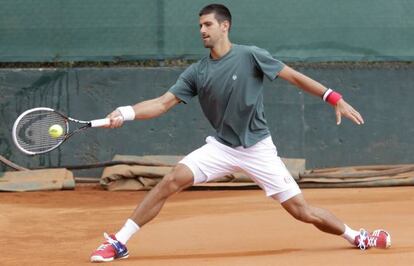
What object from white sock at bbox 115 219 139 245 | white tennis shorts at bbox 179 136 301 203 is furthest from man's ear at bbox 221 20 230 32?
white sock at bbox 115 219 139 245

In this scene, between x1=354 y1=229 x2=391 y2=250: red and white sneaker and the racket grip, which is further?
x1=354 y1=229 x2=391 y2=250: red and white sneaker

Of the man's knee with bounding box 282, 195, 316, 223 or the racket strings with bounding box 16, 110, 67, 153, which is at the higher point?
the racket strings with bounding box 16, 110, 67, 153

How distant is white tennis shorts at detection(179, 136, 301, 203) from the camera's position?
22.5 feet

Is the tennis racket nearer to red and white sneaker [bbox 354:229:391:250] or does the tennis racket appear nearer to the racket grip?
the racket grip

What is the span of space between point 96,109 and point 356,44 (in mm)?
3044

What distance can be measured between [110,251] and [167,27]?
525cm

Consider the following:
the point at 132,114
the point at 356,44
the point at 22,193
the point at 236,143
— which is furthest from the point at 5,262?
the point at 356,44

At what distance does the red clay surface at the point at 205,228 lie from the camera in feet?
22.4

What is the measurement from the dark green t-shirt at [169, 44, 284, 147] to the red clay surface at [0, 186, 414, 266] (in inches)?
33.3

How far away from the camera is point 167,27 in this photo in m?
11.6

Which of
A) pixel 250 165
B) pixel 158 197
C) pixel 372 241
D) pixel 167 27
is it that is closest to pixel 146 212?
pixel 158 197

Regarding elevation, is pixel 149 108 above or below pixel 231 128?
above

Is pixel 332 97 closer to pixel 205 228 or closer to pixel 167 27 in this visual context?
pixel 205 228

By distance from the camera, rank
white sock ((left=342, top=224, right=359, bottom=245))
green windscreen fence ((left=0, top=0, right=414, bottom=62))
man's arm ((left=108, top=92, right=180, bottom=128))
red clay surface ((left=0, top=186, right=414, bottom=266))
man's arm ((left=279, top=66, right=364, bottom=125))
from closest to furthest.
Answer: man's arm ((left=279, top=66, right=364, bottom=125))
man's arm ((left=108, top=92, right=180, bottom=128))
red clay surface ((left=0, top=186, right=414, bottom=266))
white sock ((left=342, top=224, right=359, bottom=245))
green windscreen fence ((left=0, top=0, right=414, bottom=62))
